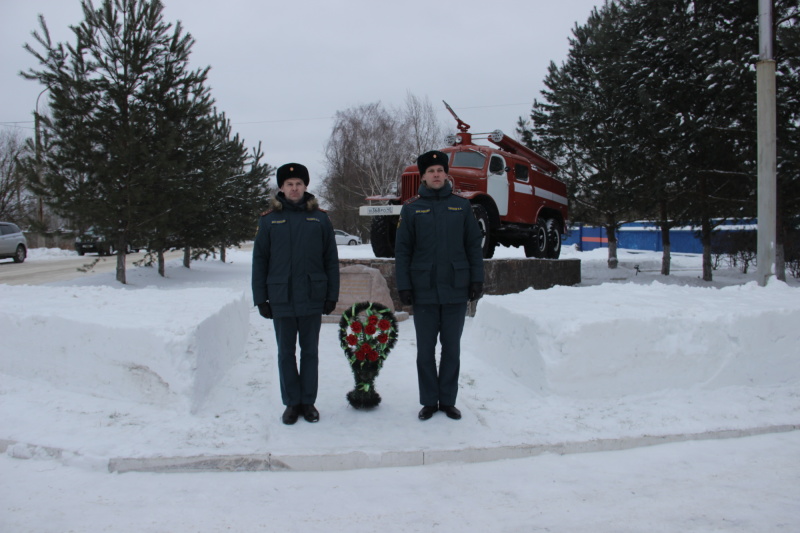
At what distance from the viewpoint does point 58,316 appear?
4.98m

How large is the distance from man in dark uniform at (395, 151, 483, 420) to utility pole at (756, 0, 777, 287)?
4.80 meters

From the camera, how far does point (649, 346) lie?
5.01 m

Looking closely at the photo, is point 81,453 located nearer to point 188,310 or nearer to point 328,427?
point 328,427

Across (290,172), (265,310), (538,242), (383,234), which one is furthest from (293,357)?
(538,242)

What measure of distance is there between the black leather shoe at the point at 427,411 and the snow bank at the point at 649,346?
104 centimetres

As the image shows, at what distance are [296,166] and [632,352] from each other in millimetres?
3143

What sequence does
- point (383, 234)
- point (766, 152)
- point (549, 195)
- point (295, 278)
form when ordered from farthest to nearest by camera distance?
1. point (549, 195)
2. point (383, 234)
3. point (766, 152)
4. point (295, 278)

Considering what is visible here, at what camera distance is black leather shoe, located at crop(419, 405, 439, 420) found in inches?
175

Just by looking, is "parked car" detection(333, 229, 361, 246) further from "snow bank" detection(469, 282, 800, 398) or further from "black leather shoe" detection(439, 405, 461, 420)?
"black leather shoe" detection(439, 405, 461, 420)

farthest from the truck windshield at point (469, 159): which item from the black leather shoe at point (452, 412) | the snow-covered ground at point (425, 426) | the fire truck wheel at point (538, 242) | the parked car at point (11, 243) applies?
the parked car at point (11, 243)

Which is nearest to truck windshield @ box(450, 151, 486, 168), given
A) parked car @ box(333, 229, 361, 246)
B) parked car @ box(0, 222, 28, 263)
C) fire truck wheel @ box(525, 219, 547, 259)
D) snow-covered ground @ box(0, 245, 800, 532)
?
fire truck wheel @ box(525, 219, 547, 259)

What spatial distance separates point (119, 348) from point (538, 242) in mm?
9423

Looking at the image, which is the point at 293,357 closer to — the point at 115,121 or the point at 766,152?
the point at 766,152

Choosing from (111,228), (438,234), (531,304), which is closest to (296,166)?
(438,234)
